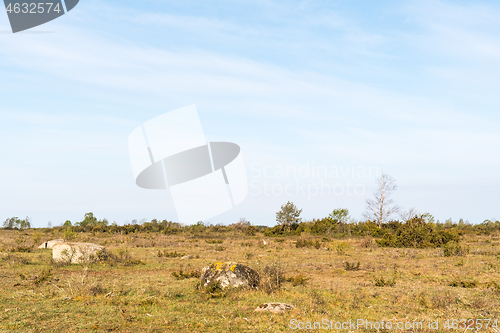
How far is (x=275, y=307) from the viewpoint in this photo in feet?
33.0

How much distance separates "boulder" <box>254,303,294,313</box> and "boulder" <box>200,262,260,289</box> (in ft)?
8.33

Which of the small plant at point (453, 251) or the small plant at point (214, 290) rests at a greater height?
the small plant at point (453, 251)

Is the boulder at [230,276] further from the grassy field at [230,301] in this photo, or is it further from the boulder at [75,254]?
the boulder at [75,254]

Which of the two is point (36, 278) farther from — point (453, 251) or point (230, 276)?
point (453, 251)

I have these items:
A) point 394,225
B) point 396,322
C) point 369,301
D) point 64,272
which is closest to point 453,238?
point 394,225

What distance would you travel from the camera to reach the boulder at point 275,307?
32.4ft

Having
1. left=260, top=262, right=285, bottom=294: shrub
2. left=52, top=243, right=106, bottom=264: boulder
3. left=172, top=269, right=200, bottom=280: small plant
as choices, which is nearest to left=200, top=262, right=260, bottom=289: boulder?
left=260, top=262, right=285, bottom=294: shrub

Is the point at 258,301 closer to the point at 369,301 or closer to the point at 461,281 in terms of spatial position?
the point at 369,301

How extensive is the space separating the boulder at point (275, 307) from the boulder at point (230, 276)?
Result: 2.54 metres

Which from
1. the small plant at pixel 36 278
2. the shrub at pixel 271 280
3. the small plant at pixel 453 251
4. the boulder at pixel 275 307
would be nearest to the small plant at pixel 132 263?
the small plant at pixel 36 278

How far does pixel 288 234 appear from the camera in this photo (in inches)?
2117

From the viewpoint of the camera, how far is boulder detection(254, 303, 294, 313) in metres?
9.88

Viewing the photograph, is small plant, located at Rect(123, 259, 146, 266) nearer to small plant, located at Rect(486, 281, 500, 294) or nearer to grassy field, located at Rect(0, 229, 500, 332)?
grassy field, located at Rect(0, 229, 500, 332)

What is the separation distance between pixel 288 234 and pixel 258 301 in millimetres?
43230
